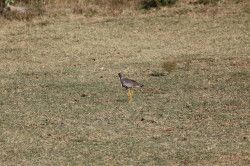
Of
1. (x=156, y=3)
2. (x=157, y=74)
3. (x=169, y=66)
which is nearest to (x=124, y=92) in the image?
(x=157, y=74)

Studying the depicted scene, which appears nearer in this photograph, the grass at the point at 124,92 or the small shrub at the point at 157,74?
the grass at the point at 124,92

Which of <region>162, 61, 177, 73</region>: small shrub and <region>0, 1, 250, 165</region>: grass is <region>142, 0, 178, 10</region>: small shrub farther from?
<region>162, 61, 177, 73</region>: small shrub

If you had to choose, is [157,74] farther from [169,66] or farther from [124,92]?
[124,92]

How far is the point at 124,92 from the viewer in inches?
581

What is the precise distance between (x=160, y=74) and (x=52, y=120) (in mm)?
4857

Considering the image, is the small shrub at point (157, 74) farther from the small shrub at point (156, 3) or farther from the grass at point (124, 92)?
the small shrub at point (156, 3)

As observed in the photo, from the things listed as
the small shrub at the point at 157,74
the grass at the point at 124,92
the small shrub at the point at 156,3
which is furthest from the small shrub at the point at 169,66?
the small shrub at the point at 156,3

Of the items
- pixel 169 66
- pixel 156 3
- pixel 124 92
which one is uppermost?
pixel 124 92

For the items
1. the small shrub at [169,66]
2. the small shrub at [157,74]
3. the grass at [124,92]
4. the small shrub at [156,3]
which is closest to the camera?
the grass at [124,92]

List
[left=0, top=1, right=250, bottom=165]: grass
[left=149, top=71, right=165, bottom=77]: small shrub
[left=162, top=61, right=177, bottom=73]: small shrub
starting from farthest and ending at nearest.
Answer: [left=162, top=61, right=177, bottom=73]: small shrub → [left=149, top=71, right=165, bottom=77]: small shrub → [left=0, top=1, right=250, bottom=165]: grass

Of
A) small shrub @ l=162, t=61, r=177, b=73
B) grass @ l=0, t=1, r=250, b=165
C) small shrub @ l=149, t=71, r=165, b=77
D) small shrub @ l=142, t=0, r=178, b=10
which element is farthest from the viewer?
small shrub @ l=142, t=0, r=178, b=10

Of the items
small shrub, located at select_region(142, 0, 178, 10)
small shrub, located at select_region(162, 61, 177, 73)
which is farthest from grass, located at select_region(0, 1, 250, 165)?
small shrub, located at select_region(142, 0, 178, 10)

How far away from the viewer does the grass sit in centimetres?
1051

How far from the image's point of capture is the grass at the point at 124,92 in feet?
34.5
